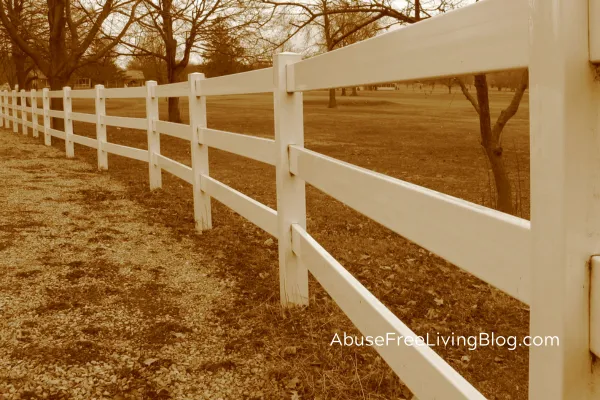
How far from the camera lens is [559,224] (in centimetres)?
138

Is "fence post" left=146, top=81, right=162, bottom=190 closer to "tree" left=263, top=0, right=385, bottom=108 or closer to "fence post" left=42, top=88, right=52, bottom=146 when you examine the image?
"tree" left=263, top=0, right=385, bottom=108

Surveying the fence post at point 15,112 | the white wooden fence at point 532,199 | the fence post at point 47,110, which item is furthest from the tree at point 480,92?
the fence post at point 15,112

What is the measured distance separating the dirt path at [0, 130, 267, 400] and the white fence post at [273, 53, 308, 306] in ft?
1.89

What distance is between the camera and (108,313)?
14.2ft

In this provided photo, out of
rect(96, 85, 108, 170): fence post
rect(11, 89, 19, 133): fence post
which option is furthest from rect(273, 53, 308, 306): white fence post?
rect(11, 89, 19, 133): fence post

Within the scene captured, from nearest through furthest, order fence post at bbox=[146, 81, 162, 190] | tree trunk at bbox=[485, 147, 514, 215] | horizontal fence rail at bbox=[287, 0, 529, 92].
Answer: horizontal fence rail at bbox=[287, 0, 529, 92] < tree trunk at bbox=[485, 147, 514, 215] < fence post at bbox=[146, 81, 162, 190]

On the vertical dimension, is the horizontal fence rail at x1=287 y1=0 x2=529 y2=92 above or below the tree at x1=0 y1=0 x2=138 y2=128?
below

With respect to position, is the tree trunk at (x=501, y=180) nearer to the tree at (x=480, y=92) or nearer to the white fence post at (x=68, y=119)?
the tree at (x=480, y=92)

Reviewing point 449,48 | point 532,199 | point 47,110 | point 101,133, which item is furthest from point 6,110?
point 532,199

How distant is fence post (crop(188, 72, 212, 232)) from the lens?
677 centimetres

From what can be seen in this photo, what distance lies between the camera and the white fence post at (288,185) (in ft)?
14.0

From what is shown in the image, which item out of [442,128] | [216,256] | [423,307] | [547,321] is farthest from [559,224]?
[442,128]

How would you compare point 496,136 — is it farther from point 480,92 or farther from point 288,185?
point 288,185

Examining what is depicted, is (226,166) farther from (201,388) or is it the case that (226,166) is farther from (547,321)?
(547,321)
